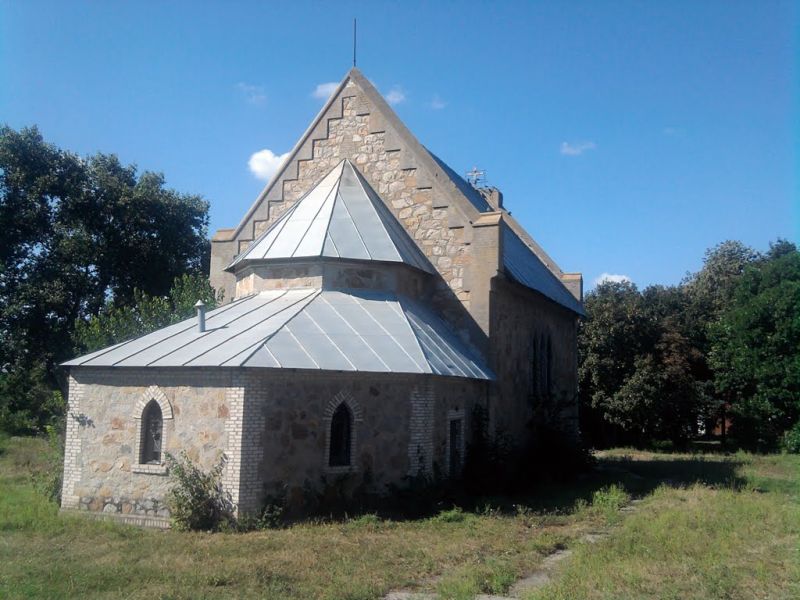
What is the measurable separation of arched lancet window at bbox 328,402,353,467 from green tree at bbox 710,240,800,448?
80.1ft

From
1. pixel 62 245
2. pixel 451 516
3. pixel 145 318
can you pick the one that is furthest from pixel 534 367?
pixel 62 245

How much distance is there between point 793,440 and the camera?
31641mm

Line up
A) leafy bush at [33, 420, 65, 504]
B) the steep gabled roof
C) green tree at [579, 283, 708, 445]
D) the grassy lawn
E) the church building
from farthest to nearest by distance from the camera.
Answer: green tree at [579, 283, 708, 445]
the steep gabled roof
leafy bush at [33, 420, 65, 504]
the church building
the grassy lawn

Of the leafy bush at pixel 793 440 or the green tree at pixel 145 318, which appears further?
the leafy bush at pixel 793 440

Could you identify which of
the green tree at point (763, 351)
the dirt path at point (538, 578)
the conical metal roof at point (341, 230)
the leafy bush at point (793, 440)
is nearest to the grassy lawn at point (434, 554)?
the dirt path at point (538, 578)

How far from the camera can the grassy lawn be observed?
866 centimetres

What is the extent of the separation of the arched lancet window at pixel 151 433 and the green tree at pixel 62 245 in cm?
1948

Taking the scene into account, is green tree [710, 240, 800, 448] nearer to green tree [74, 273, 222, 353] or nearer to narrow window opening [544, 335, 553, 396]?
narrow window opening [544, 335, 553, 396]

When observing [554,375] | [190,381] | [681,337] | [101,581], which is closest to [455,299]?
[190,381]

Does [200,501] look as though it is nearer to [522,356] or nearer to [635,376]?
[522,356]

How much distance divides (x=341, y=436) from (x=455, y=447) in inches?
137

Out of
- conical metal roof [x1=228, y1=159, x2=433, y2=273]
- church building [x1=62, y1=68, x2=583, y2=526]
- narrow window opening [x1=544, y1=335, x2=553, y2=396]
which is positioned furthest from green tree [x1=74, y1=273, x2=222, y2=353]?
narrow window opening [x1=544, y1=335, x2=553, y2=396]

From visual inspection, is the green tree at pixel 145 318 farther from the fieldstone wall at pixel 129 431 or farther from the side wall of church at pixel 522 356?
the side wall of church at pixel 522 356

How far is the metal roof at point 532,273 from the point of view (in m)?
20.5
